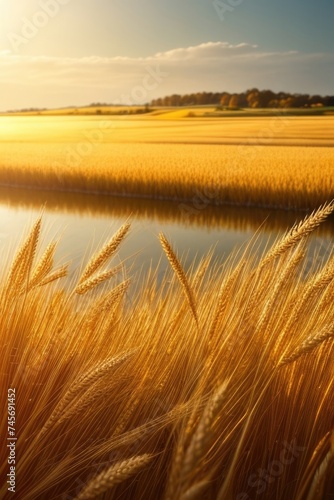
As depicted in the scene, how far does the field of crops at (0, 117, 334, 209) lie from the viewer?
7.01 ft

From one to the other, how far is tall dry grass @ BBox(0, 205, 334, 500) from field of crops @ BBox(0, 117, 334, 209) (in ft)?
3.29

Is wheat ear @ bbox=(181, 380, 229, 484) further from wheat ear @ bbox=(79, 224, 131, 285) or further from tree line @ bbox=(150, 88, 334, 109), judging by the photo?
tree line @ bbox=(150, 88, 334, 109)

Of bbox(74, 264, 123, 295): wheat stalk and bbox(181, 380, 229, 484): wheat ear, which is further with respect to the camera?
bbox(74, 264, 123, 295): wheat stalk

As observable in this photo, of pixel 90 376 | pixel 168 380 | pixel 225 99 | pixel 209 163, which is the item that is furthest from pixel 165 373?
pixel 209 163

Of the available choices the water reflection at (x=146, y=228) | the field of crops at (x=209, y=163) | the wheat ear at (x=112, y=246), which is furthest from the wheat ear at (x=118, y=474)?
the field of crops at (x=209, y=163)

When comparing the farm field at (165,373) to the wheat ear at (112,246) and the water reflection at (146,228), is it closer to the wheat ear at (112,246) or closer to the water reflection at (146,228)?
the wheat ear at (112,246)

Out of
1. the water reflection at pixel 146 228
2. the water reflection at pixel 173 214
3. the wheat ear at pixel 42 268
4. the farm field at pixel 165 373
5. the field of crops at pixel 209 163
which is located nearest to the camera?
the farm field at pixel 165 373

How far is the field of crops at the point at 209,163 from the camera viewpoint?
7.01 ft

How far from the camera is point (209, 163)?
325 centimetres

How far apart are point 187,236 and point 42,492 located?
2.83 feet

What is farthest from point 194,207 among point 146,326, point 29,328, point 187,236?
point 29,328

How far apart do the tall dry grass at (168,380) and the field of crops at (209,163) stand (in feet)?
3.29

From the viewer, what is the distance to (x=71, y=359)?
88cm

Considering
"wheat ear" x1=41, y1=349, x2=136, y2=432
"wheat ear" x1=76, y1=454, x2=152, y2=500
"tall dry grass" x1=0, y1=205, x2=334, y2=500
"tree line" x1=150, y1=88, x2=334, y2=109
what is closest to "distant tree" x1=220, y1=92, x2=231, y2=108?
"tree line" x1=150, y1=88, x2=334, y2=109
